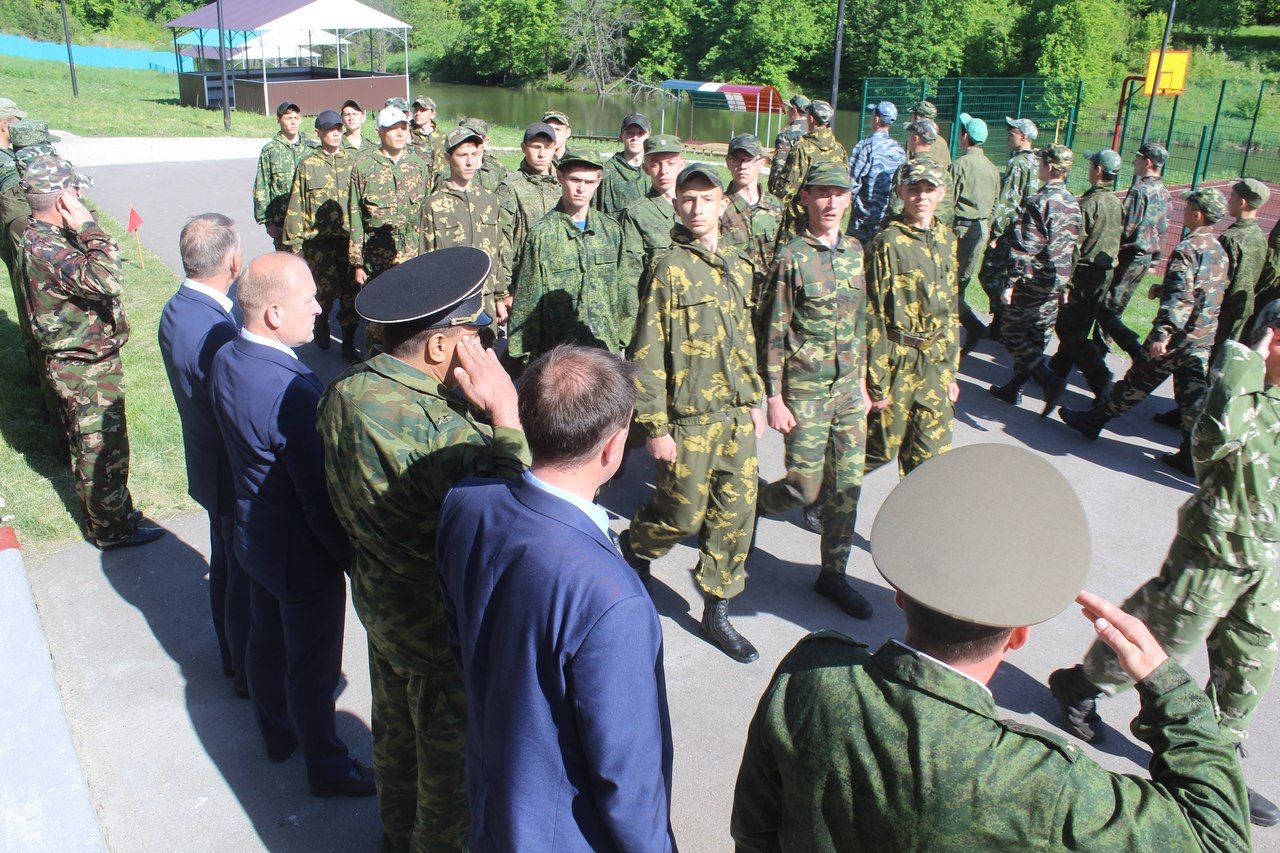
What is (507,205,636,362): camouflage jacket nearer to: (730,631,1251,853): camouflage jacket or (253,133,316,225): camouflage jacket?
(730,631,1251,853): camouflage jacket

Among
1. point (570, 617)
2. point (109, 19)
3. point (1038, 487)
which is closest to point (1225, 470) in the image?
point (1038, 487)

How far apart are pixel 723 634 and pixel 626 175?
471 cm

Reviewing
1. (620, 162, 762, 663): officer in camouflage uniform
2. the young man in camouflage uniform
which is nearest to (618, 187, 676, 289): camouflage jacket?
(620, 162, 762, 663): officer in camouflage uniform

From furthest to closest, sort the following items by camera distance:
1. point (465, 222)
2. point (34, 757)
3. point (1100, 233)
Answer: point (1100, 233) < point (465, 222) < point (34, 757)

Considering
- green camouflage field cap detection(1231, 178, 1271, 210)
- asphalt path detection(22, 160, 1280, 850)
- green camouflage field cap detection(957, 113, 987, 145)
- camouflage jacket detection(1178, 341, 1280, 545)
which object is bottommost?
asphalt path detection(22, 160, 1280, 850)

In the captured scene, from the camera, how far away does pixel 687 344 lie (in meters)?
4.30

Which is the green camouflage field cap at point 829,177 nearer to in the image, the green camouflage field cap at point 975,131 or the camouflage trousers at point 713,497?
the camouflage trousers at point 713,497

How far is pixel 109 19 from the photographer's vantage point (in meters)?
65.0

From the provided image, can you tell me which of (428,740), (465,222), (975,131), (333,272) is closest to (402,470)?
(428,740)

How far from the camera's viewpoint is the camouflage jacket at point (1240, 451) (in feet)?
10.8

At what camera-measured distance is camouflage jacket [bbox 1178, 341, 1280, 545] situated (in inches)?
129

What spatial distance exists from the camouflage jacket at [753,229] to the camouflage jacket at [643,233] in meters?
0.60

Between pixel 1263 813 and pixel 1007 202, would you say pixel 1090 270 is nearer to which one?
pixel 1007 202

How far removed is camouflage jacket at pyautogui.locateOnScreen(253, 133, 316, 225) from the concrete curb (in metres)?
5.54
